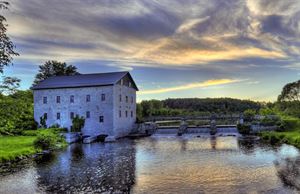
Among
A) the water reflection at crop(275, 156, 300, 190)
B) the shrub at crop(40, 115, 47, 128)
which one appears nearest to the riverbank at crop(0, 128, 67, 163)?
the shrub at crop(40, 115, 47, 128)

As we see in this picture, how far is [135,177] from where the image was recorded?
2080cm

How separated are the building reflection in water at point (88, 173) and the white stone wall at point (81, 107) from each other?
1884 cm

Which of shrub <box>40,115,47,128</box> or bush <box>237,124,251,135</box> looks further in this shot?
shrub <box>40,115,47,128</box>

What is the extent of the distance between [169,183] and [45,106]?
131 ft

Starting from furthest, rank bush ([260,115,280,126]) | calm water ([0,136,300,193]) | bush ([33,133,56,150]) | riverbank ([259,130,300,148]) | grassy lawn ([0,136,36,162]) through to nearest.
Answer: bush ([260,115,280,126]) < bush ([33,133,56,150]) < riverbank ([259,130,300,148]) < grassy lawn ([0,136,36,162]) < calm water ([0,136,300,193])

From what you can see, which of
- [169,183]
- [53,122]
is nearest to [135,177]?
[169,183]

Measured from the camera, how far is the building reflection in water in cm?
1850

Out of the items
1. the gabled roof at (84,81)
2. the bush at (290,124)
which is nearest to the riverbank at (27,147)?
the gabled roof at (84,81)

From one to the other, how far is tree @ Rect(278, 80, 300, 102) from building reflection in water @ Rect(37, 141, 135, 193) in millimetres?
40328

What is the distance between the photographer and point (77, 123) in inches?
2020

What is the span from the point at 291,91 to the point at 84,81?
3707 cm

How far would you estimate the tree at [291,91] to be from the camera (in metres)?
59.8

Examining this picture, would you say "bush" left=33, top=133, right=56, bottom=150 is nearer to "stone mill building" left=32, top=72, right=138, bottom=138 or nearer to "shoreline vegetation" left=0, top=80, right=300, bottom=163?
"shoreline vegetation" left=0, top=80, right=300, bottom=163

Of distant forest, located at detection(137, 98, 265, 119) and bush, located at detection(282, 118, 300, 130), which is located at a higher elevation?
distant forest, located at detection(137, 98, 265, 119)
